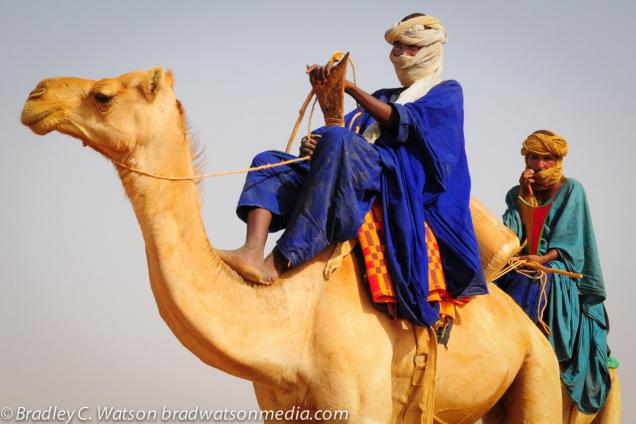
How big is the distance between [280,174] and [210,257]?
67 centimetres

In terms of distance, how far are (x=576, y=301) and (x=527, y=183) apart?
958 mm

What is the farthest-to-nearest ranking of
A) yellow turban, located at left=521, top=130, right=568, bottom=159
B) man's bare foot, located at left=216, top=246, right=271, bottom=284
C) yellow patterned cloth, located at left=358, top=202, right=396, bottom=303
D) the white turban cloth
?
1. yellow turban, located at left=521, top=130, right=568, bottom=159
2. the white turban cloth
3. yellow patterned cloth, located at left=358, top=202, right=396, bottom=303
4. man's bare foot, located at left=216, top=246, right=271, bottom=284

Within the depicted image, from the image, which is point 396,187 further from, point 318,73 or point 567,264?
point 567,264

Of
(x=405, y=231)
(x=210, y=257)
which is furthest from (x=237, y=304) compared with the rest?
(x=405, y=231)

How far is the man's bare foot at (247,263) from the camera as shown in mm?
4582

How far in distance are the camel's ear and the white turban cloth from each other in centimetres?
143

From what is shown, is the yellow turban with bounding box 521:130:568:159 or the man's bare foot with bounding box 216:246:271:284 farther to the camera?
the yellow turban with bounding box 521:130:568:159

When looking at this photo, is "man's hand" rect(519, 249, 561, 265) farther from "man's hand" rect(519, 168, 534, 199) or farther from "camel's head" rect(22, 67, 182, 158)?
"camel's head" rect(22, 67, 182, 158)

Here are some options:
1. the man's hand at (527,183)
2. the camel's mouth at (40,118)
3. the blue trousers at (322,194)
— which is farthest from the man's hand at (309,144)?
the man's hand at (527,183)

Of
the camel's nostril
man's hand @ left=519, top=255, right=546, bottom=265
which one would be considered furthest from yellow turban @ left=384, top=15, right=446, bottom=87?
the camel's nostril

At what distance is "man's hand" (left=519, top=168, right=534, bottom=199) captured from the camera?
24.0 feet

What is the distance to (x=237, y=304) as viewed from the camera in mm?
4492

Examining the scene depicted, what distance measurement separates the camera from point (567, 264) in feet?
23.3

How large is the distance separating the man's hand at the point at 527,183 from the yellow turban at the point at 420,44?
2117 millimetres
